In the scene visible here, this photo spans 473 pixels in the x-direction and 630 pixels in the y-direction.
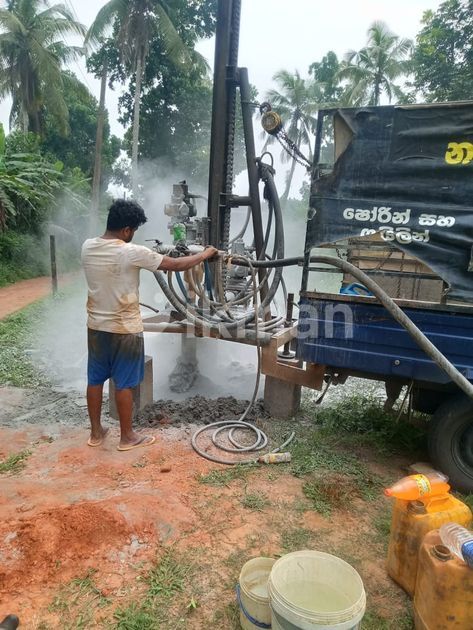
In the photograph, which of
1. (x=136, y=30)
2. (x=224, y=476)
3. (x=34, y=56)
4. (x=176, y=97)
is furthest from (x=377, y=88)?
(x=224, y=476)

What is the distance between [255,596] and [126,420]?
2159 millimetres

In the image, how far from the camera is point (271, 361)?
4.64 metres

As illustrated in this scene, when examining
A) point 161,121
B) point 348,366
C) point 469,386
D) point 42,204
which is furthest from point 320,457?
point 161,121

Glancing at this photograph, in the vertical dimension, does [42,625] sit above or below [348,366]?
below

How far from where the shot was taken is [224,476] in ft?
11.9

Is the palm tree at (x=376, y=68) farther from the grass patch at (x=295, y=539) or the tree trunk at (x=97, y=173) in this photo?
the grass patch at (x=295, y=539)

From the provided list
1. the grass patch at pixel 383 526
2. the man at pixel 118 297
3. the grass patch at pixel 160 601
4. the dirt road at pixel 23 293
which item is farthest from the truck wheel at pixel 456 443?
the dirt road at pixel 23 293

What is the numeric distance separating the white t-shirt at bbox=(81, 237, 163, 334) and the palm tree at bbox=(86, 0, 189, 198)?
56.9ft

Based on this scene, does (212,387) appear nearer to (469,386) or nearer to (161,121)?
(469,386)

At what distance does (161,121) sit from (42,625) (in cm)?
2627

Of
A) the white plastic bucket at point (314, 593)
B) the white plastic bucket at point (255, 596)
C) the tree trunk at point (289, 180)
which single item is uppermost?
the tree trunk at point (289, 180)

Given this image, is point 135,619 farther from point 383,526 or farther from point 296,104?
point 296,104

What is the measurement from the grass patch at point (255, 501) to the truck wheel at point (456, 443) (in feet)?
4.86

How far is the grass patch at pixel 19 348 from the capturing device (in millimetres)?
6027
